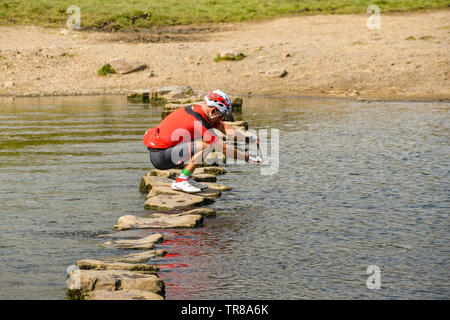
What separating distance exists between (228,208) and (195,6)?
28.3 meters

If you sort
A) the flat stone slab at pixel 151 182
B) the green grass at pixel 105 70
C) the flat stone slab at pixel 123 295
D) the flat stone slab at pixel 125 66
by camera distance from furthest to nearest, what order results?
the flat stone slab at pixel 125 66, the green grass at pixel 105 70, the flat stone slab at pixel 151 182, the flat stone slab at pixel 123 295

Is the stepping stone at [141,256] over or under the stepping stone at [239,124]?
under

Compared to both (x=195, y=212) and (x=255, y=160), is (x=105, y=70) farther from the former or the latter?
(x=195, y=212)

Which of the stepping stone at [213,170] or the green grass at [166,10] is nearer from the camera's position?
the stepping stone at [213,170]

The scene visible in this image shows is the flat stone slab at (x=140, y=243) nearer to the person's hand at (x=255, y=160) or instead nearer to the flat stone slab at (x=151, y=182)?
the flat stone slab at (x=151, y=182)

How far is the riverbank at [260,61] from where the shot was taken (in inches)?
857

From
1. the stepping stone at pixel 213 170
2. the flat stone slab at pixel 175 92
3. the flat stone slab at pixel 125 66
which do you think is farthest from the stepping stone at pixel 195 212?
the flat stone slab at pixel 125 66

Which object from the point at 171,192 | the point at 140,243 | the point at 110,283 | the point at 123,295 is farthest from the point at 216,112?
the point at 123,295

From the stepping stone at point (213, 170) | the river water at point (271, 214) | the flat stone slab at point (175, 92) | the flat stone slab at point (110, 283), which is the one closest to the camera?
the flat stone slab at point (110, 283)

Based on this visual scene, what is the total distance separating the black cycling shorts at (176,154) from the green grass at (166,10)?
23.2 m

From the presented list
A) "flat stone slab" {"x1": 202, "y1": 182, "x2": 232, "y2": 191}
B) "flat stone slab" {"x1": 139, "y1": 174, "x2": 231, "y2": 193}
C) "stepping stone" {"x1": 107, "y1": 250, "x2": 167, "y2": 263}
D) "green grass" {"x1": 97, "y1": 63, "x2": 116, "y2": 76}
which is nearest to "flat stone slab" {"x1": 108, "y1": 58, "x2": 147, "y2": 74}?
"green grass" {"x1": 97, "y1": 63, "x2": 116, "y2": 76}

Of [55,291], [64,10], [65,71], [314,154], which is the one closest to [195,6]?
[64,10]

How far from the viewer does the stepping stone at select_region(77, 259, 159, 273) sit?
616 centimetres
